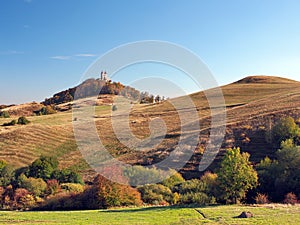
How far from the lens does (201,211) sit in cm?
2094

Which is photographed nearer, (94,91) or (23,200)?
(23,200)

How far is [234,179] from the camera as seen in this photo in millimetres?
25734

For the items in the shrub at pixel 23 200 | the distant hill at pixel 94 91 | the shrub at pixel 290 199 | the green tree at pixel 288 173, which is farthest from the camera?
the distant hill at pixel 94 91

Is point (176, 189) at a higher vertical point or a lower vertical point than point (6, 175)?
lower

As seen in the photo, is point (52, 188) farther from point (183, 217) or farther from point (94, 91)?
point (94, 91)

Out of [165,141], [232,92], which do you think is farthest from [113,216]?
[232,92]

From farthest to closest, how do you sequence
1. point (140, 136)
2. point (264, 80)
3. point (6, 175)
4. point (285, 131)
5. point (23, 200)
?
1. point (264, 80)
2. point (140, 136)
3. point (285, 131)
4. point (6, 175)
5. point (23, 200)

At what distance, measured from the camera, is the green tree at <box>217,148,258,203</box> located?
2569cm

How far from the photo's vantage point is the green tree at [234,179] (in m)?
25.7

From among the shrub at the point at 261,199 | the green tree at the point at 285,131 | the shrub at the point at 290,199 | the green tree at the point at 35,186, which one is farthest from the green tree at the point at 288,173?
the green tree at the point at 35,186

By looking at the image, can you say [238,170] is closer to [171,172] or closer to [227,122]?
[171,172]

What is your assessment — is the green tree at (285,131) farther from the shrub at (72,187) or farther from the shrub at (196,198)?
the shrub at (72,187)

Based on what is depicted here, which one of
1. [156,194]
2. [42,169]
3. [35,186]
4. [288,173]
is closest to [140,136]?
[42,169]

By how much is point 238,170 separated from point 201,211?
6.59 metres
